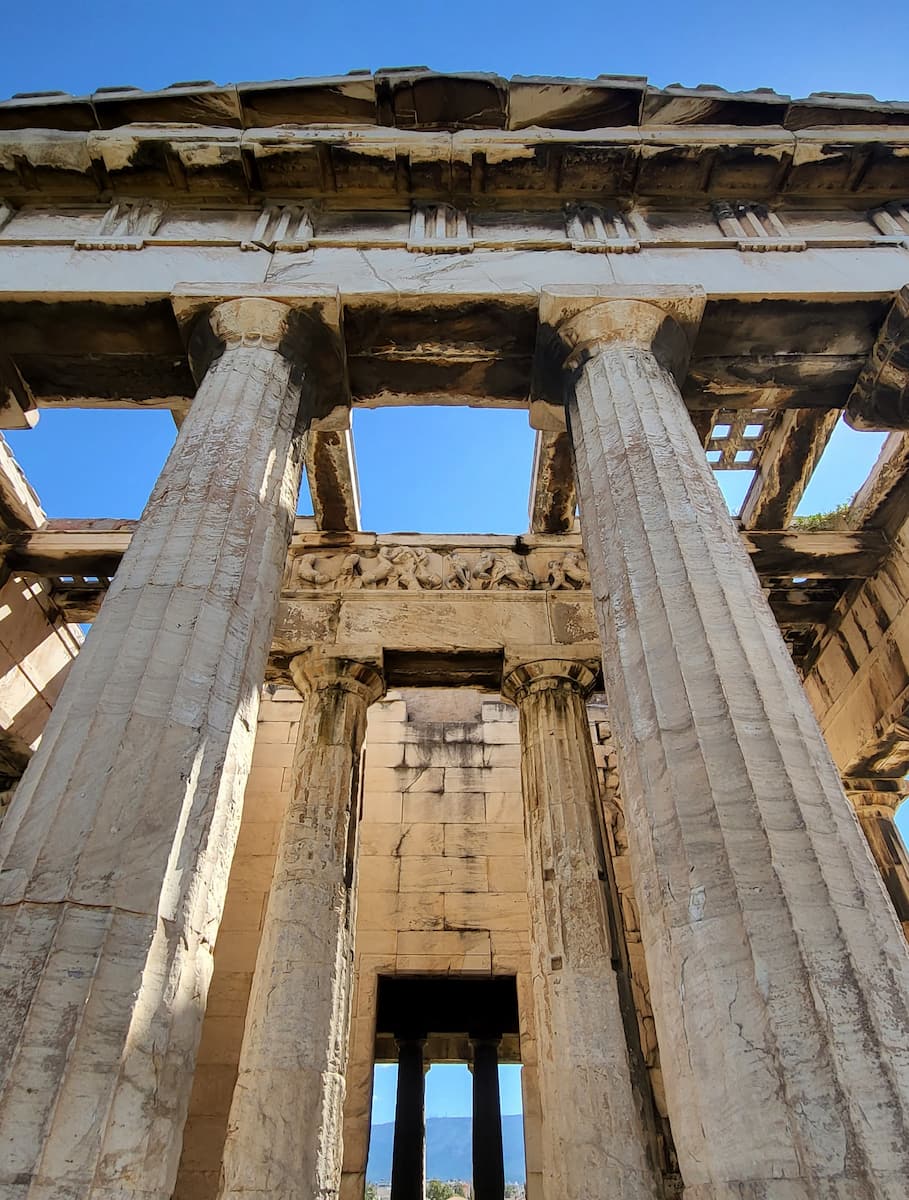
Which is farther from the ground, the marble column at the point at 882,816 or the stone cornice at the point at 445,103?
the stone cornice at the point at 445,103

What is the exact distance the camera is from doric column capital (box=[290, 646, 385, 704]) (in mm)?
9234

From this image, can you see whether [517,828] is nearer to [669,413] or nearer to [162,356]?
[669,413]

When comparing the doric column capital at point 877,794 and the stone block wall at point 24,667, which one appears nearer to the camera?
the stone block wall at point 24,667

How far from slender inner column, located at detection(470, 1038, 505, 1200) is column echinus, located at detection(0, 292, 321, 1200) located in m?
9.50

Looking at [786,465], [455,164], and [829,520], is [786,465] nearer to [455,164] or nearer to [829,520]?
[829,520]

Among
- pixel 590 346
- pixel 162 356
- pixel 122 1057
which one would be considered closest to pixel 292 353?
pixel 162 356

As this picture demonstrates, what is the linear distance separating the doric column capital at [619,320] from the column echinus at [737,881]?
172 centimetres

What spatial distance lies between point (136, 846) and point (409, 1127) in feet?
33.6

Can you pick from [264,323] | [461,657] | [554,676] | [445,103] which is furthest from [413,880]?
[445,103]

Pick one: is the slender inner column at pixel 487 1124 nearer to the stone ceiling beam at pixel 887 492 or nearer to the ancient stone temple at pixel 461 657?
the ancient stone temple at pixel 461 657

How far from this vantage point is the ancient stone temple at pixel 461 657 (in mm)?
3225

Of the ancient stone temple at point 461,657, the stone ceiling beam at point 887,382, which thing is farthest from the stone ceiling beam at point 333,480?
the stone ceiling beam at point 887,382

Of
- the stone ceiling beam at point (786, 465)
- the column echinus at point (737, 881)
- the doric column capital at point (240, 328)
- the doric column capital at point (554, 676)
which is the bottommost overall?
the column echinus at point (737, 881)

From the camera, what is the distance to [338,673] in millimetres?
9281
